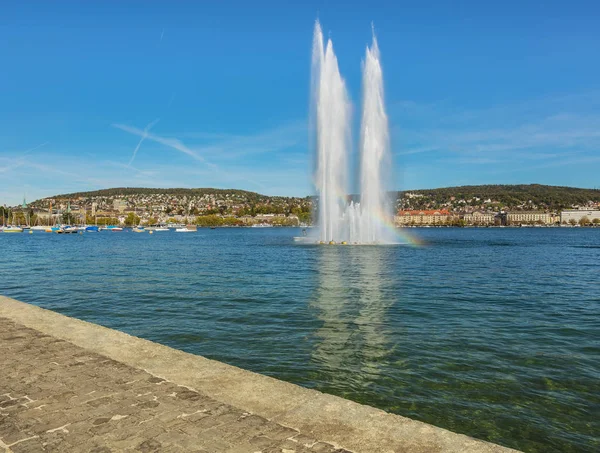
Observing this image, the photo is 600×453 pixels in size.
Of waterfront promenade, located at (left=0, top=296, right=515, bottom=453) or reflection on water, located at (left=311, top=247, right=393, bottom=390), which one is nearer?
waterfront promenade, located at (left=0, top=296, right=515, bottom=453)

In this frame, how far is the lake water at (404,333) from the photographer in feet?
22.9

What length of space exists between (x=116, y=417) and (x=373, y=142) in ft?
145

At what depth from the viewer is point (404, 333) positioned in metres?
11.7

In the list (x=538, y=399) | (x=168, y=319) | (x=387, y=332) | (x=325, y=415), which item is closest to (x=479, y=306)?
(x=387, y=332)

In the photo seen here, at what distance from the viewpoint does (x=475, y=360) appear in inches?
368

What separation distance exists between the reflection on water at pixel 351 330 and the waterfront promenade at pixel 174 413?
277cm

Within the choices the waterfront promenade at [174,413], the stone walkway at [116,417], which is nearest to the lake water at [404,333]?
the waterfront promenade at [174,413]

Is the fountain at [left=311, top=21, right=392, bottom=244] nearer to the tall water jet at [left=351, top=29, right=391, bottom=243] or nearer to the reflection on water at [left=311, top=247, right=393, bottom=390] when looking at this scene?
the tall water jet at [left=351, top=29, right=391, bottom=243]

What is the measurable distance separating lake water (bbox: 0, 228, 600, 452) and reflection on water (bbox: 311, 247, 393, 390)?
0.05m

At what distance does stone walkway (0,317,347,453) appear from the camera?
169 inches

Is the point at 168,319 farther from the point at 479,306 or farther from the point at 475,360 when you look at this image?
the point at 479,306

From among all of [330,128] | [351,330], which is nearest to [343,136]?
[330,128]

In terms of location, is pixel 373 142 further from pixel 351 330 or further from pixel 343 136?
pixel 351 330

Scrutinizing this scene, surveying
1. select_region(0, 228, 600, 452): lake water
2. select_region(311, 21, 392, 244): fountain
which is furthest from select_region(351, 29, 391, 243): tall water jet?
select_region(0, 228, 600, 452): lake water
